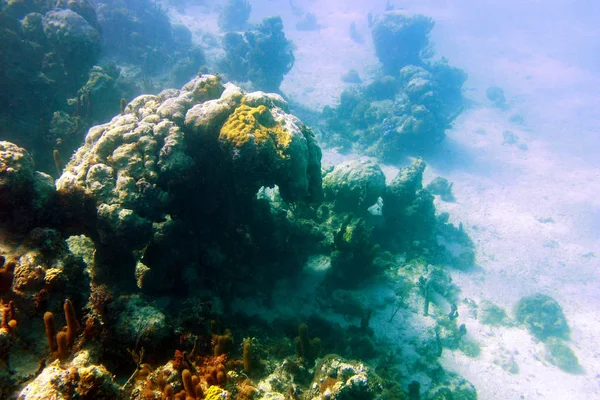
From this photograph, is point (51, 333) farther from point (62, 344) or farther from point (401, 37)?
point (401, 37)

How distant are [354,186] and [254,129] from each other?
4.00m

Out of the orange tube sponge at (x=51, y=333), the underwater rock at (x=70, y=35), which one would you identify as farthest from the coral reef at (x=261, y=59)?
the orange tube sponge at (x=51, y=333)

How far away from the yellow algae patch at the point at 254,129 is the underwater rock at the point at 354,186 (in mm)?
3443

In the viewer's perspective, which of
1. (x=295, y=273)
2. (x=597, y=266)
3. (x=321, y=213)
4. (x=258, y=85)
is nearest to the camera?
(x=295, y=273)

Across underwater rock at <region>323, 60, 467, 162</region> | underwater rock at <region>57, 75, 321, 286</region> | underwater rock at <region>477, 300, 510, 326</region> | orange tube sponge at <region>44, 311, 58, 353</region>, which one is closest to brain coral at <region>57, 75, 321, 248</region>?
underwater rock at <region>57, 75, 321, 286</region>

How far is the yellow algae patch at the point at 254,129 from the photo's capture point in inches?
201

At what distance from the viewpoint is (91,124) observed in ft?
31.6

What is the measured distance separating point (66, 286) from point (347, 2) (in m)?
51.8

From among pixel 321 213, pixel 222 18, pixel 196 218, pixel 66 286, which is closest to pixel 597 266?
pixel 321 213

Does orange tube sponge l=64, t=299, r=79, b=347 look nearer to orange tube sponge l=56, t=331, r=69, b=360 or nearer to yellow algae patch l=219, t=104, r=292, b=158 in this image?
orange tube sponge l=56, t=331, r=69, b=360

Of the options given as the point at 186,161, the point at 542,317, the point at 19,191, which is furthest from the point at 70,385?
the point at 542,317

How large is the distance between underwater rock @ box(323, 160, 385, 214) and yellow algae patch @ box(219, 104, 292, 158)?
3443 millimetres

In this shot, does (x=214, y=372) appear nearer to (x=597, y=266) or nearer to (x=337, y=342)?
(x=337, y=342)

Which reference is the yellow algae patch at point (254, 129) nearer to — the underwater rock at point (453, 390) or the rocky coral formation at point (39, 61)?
the underwater rock at point (453, 390)
